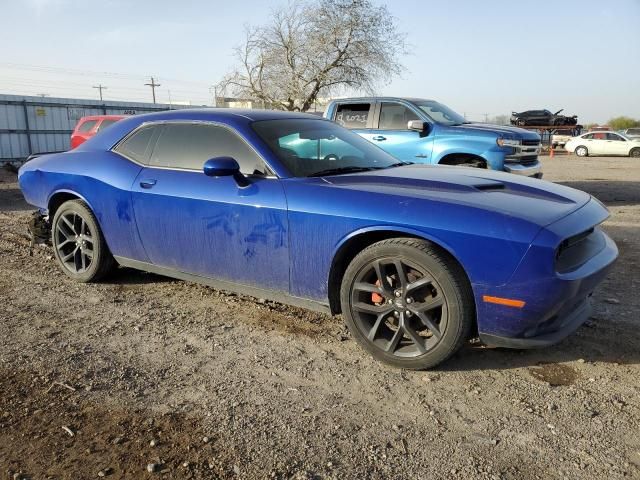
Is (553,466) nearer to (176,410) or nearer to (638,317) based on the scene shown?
(176,410)

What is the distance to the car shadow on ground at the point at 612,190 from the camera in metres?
10.4

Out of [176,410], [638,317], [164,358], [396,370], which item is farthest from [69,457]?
[638,317]

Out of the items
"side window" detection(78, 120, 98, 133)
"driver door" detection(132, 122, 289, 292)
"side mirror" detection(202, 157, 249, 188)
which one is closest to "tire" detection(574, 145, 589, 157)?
"side window" detection(78, 120, 98, 133)

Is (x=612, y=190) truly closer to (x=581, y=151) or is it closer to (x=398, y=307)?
(x=398, y=307)

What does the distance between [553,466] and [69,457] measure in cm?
212

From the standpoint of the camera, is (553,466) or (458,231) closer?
(553,466)

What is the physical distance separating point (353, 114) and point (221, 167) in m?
6.23

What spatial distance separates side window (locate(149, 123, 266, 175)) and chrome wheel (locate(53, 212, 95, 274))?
1.05 metres

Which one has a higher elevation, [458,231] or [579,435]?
[458,231]

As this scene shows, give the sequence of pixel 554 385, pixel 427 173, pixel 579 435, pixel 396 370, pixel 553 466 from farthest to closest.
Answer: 1. pixel 427 173
2. pixel 396 370
3. pixel 554 385
4. pixel 579 435
5. pixel 553 466

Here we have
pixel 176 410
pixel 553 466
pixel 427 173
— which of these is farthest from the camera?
pixel 427 173

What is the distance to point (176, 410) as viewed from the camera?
106 inches

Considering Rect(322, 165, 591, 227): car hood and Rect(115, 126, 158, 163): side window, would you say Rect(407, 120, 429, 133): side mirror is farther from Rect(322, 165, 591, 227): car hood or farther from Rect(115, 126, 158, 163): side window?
Rect(115, 126, 158, 163): side window

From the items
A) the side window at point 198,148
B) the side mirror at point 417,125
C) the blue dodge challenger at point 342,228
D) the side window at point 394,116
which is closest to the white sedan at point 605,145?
the side window at point 394,116
